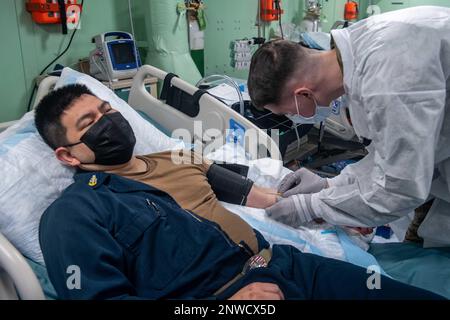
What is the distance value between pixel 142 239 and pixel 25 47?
2032mm

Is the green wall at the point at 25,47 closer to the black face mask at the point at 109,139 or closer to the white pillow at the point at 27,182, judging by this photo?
the white pillow at the point at 27,182

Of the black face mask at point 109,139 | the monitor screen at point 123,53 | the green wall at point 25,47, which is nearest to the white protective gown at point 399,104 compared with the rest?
the black face mask at point 109,139

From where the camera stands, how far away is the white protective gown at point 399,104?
109cm

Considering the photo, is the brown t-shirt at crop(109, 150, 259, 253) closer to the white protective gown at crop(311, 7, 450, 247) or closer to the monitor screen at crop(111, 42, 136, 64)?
the white protective gown at crop(311, 7, 450, 247)

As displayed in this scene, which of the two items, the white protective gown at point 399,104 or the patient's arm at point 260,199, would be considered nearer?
the white protective gown at point 399,104

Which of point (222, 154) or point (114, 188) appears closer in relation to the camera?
point (114, 188)

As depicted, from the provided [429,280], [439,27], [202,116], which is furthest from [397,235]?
[202,116]

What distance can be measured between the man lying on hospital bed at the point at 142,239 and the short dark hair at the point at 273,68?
0.46 m

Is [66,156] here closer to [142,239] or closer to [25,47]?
[142,239]

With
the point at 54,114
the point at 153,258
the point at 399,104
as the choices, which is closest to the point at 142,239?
the point at 153,258

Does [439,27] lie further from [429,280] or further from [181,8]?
[181,8]

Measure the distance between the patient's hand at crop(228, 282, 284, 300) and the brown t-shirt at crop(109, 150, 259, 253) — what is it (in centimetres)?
24

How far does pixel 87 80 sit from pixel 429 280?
5.65 feet

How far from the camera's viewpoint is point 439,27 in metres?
1.15
